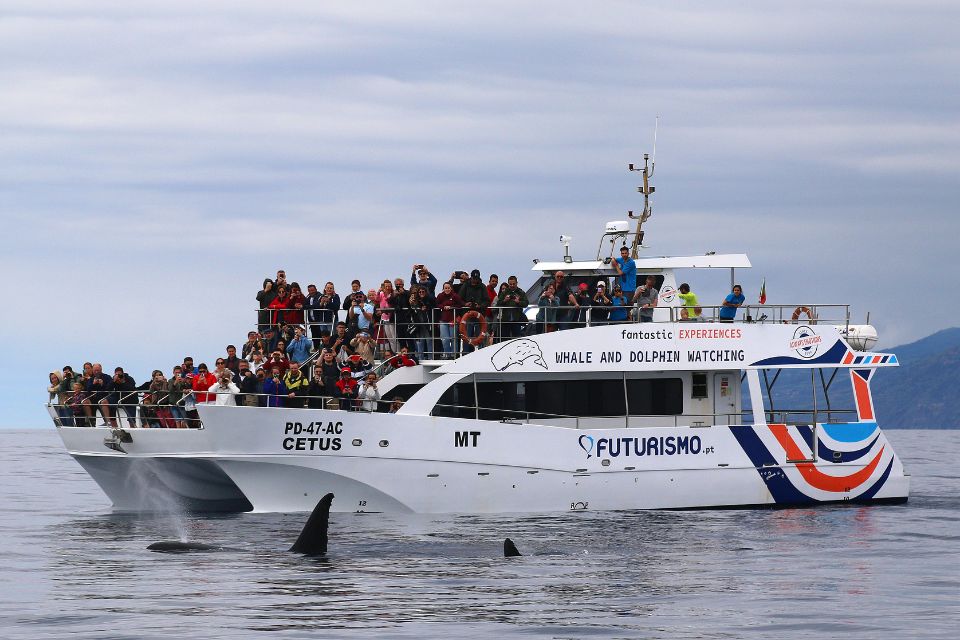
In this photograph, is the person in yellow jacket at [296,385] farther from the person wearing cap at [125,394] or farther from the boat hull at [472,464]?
the person wearing cap at [125,394]

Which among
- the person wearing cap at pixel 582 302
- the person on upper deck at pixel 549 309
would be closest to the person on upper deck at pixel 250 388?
the person on upper deck at pixel 549 309

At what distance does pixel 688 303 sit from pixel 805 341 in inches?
103

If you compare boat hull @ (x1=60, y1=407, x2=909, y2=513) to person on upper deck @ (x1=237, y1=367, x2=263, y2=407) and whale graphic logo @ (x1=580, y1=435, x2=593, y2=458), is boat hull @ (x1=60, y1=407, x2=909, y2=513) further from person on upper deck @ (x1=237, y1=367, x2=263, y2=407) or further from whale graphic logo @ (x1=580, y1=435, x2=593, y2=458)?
person on upper deck @ (x1=237, y1=367, x2=263, y2=407)

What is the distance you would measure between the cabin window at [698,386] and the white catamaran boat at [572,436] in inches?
1.9

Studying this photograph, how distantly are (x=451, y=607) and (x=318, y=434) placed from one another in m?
9.31

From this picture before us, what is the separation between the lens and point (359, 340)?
30.7 m

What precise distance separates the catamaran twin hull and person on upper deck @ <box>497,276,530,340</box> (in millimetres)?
707

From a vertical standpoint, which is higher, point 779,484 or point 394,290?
point 394,290

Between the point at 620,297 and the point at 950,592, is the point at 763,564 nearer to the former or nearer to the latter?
the point at 950,592

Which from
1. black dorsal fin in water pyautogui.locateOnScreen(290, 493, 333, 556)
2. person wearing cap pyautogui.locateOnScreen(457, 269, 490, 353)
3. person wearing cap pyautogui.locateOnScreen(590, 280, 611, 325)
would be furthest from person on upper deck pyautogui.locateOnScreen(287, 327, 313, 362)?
black dorsal fin in water pyautogui.locateOnScreen(290, 493, 333, 556)

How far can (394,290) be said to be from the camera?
31234 millimetres

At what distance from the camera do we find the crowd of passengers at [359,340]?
2902 centimetres

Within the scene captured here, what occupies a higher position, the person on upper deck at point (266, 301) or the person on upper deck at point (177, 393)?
the person on upper deck at point (266, 301)

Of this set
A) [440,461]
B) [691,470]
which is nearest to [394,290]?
[440,461]
